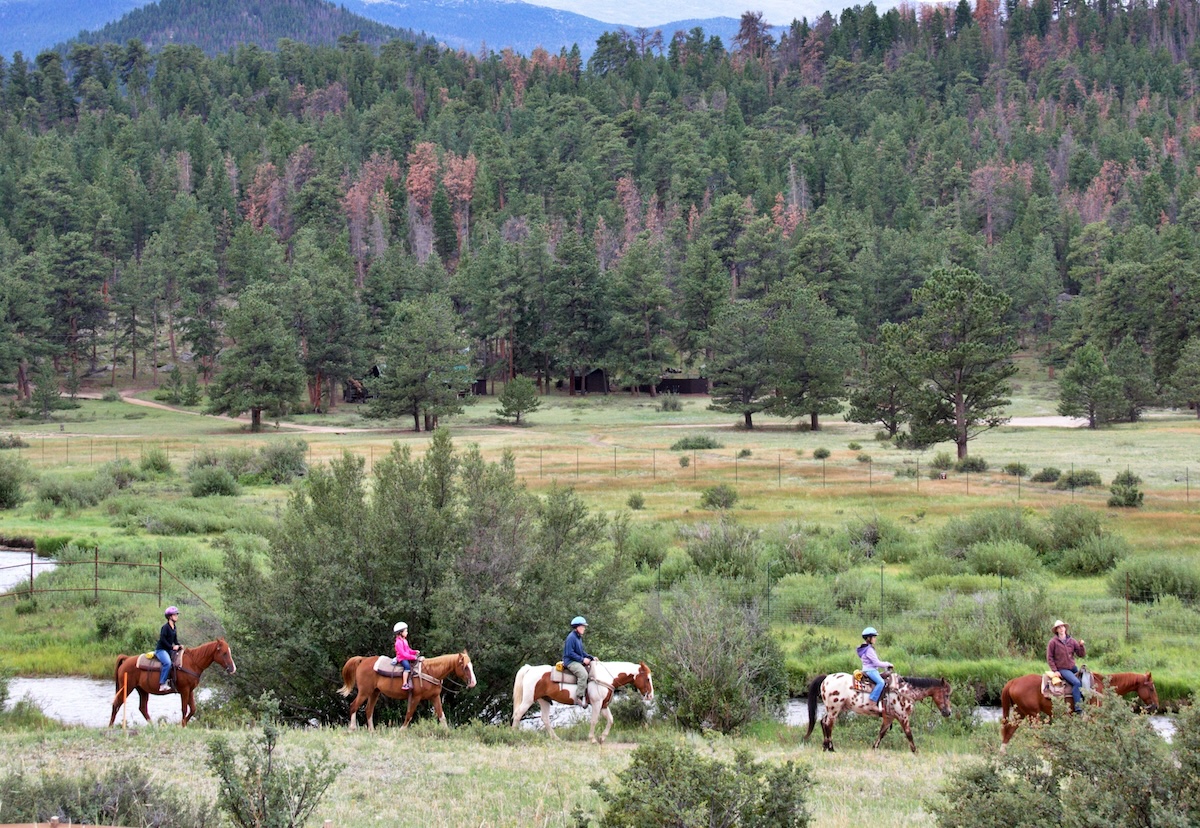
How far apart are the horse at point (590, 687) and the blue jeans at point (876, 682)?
354cm

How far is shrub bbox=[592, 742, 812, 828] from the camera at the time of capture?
11375 millimetres

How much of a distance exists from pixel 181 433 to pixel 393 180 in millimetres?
85370

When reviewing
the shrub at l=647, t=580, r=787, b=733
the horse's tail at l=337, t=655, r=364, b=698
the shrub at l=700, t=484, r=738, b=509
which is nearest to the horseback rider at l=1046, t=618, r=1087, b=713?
the shrub at l=647, t=580, r=787, b=733

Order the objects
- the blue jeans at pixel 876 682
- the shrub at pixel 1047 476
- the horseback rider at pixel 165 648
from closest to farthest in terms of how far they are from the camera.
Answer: the blue jeans at pixel 876 682, the horseback rider at pixel 165 648, the shrub at pixel 1047 476

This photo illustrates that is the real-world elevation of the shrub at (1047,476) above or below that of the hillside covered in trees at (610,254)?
below

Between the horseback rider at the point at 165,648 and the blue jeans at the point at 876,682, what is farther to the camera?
the horseback rider at the point at 165,648

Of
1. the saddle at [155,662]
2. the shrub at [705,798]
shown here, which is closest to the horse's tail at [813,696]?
the shrub at [705,798]

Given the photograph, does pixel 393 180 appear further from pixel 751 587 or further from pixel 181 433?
pixel 751 587

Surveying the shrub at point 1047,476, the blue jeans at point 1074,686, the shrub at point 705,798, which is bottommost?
the blue jeans at point 1074,686

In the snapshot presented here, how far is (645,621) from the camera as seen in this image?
25219 mm

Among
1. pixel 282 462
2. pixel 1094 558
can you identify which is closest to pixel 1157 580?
pixel 1094 558

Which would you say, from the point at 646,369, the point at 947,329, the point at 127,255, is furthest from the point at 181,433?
the point at 127,255

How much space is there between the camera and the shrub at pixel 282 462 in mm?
63250

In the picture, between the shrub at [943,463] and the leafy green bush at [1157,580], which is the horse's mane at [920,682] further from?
the shrub at [943,463]
